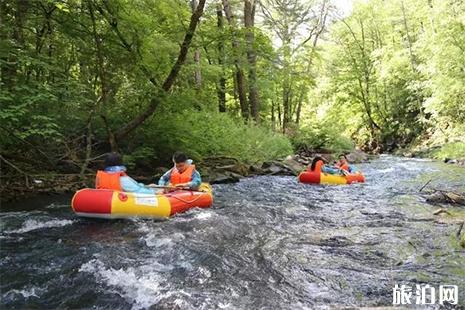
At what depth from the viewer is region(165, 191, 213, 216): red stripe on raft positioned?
770 centimetres

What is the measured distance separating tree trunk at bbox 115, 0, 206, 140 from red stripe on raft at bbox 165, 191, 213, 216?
3384 millimetres

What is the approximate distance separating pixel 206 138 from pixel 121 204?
6624 mm

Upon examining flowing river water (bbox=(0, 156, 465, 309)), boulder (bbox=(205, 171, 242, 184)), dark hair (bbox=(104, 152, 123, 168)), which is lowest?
flowing river water (bbox=(0, 156, 465, 309))

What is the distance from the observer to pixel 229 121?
15695mm

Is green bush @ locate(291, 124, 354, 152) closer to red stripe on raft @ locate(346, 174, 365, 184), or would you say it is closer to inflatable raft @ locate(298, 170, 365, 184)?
red stripe on raft @ locate(346, 174, 365, 184)

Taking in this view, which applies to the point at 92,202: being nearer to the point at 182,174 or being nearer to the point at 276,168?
the point at 182,174

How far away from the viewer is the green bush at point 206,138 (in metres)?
12.3

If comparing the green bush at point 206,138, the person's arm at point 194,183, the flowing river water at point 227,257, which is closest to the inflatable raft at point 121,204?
the flowing river water at point 227,257

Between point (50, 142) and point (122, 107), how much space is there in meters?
2.66

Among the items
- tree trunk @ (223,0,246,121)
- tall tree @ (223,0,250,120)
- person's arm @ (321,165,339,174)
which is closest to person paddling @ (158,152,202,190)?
tall tree @ (223,0,250,120)

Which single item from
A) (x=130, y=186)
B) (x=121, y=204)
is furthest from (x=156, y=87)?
(x=121, y=204)

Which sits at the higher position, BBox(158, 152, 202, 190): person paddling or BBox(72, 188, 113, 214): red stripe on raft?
BBox(158, 152, 202, 190): person paddling

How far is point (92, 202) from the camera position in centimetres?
692

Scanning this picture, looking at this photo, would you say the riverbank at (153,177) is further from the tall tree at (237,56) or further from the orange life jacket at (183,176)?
the tall tree at (237,56)
